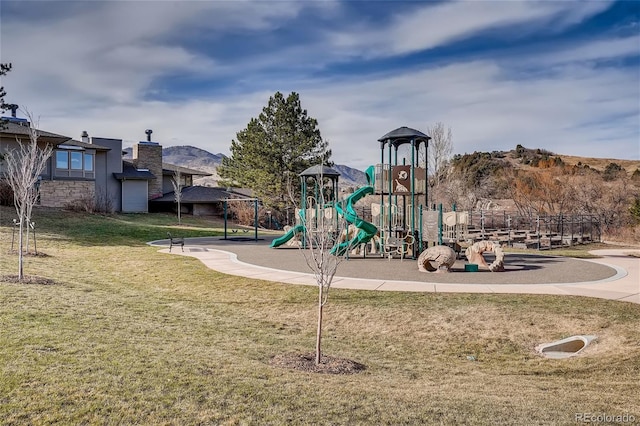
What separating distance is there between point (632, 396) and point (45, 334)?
7434 millimetres

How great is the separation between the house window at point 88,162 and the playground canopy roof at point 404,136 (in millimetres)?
30045

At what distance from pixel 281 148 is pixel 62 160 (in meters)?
17.8

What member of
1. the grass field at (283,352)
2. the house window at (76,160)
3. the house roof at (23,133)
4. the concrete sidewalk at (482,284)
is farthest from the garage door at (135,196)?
the grass field at (283,352)

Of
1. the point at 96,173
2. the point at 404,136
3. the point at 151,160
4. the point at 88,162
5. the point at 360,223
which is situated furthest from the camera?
the point at 151,160

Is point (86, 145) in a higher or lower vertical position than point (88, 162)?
higher

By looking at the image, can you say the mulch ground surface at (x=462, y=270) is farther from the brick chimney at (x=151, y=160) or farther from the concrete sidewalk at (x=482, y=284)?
the brick chimney at (x=151, y=160)

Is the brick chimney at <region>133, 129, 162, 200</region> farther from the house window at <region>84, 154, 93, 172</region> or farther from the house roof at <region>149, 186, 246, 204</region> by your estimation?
the house window at <region>84, 154, 93, 172</region>

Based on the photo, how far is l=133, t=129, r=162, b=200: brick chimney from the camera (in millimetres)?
46594

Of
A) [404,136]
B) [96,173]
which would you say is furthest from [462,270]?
[96,173]

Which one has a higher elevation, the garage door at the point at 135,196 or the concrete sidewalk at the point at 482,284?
the garage door at the point at 135,196

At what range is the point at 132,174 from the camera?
4281cm

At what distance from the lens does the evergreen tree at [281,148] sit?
41781 mm

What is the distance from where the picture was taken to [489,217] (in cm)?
3728

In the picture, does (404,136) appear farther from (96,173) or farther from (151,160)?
(151,160)
